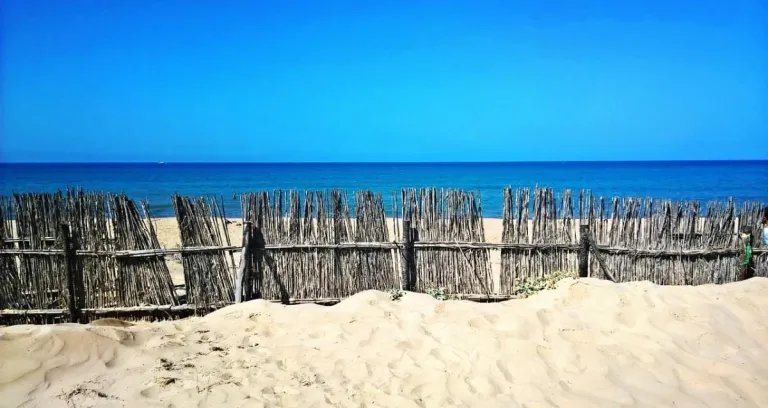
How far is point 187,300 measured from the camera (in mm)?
5363

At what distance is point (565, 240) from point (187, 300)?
4325mm

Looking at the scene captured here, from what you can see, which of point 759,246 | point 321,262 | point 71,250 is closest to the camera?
point 71,250

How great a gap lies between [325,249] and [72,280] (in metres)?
2.68

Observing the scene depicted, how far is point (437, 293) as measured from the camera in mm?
5566

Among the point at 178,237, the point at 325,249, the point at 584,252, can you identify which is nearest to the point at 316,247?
the point at 325,249

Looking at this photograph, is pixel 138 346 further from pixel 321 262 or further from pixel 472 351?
pixel 472 351

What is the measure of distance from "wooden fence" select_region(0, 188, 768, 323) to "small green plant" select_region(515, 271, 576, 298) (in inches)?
3.0

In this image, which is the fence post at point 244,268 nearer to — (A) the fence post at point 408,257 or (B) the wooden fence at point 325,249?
(B) the wooden fence at point 325,249

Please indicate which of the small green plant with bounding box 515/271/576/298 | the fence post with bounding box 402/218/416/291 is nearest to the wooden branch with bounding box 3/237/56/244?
the fence post with bounding box 402/218/416/291

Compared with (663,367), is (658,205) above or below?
above

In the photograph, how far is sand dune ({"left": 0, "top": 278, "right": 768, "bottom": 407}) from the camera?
3.31 meters

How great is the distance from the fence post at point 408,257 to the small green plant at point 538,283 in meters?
1.23

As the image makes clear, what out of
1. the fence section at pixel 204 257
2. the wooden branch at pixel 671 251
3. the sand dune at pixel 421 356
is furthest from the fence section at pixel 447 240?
the fence section at pixel 204 257

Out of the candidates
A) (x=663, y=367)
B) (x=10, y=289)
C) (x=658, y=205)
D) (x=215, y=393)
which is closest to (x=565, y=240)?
(x=658, y=205)
